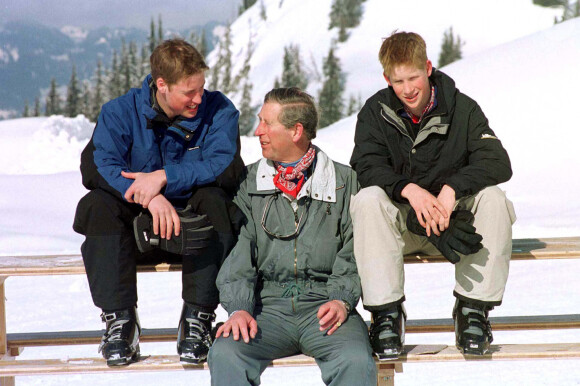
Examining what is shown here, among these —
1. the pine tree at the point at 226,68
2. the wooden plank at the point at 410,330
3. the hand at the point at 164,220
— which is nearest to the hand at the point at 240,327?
the hand at the point at 164,220

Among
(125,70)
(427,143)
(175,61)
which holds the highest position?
(125,70)

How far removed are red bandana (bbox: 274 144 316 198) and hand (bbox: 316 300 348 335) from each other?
531mm

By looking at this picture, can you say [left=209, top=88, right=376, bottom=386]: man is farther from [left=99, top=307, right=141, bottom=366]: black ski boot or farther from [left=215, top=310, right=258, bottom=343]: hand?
[left=99, top=307, right=141, bottom=366]: black ski boot

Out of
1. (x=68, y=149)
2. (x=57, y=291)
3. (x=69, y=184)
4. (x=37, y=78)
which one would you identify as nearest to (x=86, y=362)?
(x=57, y=291)

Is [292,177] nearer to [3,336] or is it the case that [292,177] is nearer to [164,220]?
[164,220]

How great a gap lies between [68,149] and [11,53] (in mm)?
42983

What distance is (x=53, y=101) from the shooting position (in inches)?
1827

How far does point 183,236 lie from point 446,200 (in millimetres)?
1163

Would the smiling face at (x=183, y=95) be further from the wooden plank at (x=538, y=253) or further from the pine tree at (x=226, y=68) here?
the pine tree at (x=226, y=68)

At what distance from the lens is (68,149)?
2136cm

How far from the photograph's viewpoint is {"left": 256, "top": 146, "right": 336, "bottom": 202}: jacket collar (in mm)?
3232

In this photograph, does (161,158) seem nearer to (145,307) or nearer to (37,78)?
(145,307)

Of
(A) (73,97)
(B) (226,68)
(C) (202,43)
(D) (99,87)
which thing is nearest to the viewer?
(A) (73,97)

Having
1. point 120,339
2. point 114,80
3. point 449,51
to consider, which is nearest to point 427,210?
point 120,339
